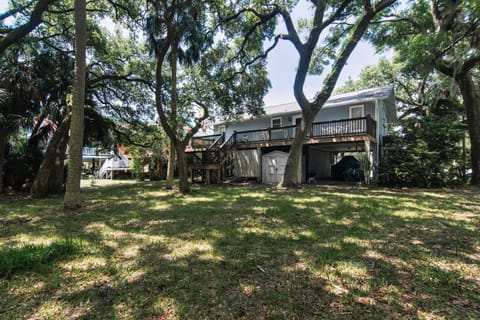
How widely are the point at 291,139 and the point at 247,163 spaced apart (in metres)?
3.55

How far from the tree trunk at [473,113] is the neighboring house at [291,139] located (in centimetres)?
320

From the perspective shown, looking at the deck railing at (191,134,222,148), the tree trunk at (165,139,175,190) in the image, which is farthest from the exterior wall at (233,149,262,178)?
the tree trunk at (165,139,175,190)

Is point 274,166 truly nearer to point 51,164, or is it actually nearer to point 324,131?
point 324,131

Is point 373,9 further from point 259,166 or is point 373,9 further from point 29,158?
point 29,158

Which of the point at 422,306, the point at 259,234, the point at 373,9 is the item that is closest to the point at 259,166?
the point at 373,9

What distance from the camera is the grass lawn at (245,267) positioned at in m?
2.08

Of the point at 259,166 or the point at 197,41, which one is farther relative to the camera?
A: the point at 259,166

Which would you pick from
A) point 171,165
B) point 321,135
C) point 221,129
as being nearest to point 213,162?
point 171,165

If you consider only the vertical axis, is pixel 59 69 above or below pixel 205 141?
above

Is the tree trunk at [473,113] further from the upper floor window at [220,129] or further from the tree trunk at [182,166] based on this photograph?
the upper floor window at [220,129]

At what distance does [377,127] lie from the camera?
1300 centimetres

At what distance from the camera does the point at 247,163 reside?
1535 centimetres

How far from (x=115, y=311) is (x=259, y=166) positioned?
13.0 metres

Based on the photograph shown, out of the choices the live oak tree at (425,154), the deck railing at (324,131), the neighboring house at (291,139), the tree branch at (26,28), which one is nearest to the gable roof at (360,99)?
the neighboring house at (291,139)
